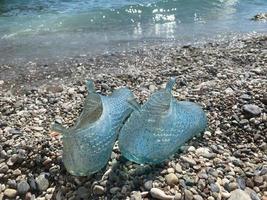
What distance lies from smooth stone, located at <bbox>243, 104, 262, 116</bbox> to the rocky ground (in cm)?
1

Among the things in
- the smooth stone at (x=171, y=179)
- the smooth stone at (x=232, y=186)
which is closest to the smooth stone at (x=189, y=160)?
the smooth stone at (x=171, y=179)

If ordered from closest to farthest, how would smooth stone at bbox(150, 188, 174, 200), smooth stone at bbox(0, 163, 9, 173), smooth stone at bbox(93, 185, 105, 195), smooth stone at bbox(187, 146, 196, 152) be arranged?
smooth stone at bbox(150, 188, 174, 200) < smooth stone at bbox(93, 185, 105, 195) < smooth stone at bbox(0, 163, 9, 173) < smooth stone at bbox(187, 146, 196, 152)

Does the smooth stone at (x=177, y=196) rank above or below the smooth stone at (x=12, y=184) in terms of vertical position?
above

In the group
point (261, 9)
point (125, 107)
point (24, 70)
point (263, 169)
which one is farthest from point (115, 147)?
point (261, 9)

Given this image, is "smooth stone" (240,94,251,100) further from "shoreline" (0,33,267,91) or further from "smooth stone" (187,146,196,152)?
"shoreline" (0,33,267,91)

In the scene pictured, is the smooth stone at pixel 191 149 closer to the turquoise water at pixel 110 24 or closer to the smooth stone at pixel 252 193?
the smooth stone at pixel 252 193

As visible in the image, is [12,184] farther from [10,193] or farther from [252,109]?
[252,109]

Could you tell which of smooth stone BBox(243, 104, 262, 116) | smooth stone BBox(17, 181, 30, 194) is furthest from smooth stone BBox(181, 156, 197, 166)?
smooth stone BBox(17, 181, 30, 194)

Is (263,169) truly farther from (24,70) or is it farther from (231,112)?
(24,70)

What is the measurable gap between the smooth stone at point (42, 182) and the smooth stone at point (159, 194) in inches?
35.4

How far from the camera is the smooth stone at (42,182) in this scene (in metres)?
3.52

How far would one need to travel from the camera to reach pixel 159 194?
324cm

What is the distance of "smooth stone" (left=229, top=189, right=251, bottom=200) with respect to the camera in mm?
3248

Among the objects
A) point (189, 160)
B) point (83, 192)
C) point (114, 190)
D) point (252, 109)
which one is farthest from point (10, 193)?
point (252, 109)
